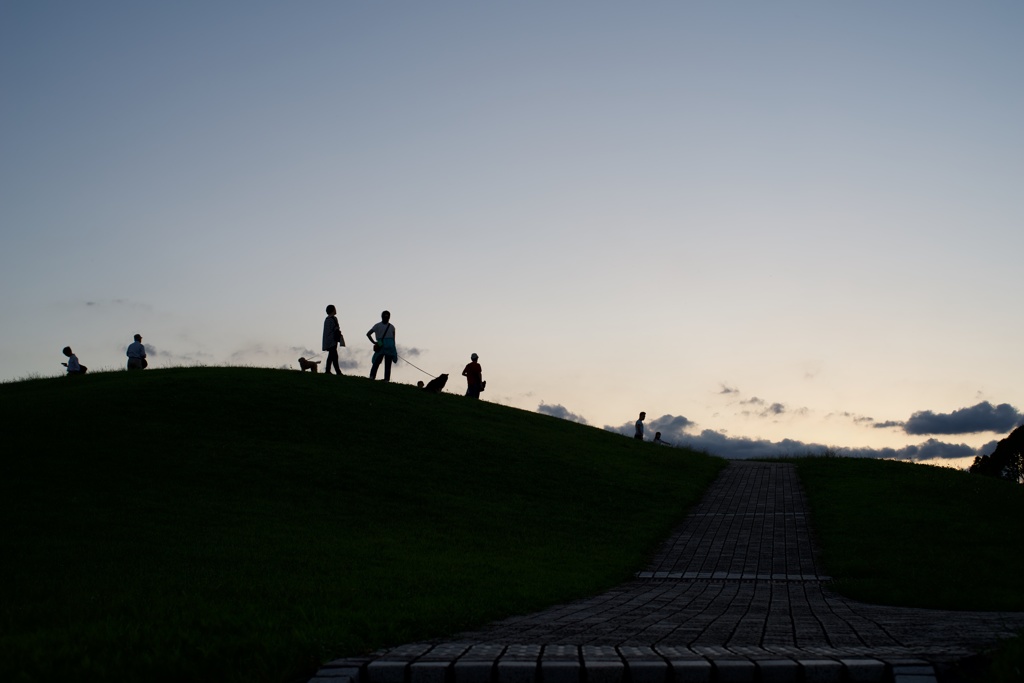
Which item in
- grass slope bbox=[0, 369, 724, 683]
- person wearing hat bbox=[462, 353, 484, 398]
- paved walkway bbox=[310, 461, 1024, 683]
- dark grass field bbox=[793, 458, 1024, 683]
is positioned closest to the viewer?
paved walkway bbox=[310, 461, 1024, 683]

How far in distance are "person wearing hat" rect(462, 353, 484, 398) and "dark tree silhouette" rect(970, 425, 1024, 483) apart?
3872cm

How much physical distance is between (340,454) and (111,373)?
13.8m

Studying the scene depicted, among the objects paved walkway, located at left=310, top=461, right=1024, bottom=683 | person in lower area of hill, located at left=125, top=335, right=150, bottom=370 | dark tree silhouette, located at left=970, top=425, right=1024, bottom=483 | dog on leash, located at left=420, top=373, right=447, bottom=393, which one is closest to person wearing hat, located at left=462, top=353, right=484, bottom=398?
dog on leash, located at left=420, top=373, right=447, bottom=393

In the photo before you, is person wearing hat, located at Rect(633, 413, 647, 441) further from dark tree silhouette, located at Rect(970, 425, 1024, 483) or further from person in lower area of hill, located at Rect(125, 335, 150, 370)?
dark tree silhouette, located at Rect(970, 425, 1024, 483)

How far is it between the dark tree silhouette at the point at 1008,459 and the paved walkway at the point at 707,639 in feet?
165

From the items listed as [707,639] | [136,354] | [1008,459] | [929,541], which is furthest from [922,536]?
[1008,459]

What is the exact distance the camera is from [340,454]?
890 inches

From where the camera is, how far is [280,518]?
16.4 meters

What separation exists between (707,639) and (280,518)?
34.8 ft

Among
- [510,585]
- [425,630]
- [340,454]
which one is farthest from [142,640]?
[340,454]

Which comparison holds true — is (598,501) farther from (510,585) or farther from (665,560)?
(510,585)

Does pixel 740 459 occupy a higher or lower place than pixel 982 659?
higher

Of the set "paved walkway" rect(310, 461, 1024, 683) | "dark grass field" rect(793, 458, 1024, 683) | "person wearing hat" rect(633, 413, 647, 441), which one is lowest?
"paved walkway" rect(310, 461, 1024, 683)

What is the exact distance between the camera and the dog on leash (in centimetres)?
3384
